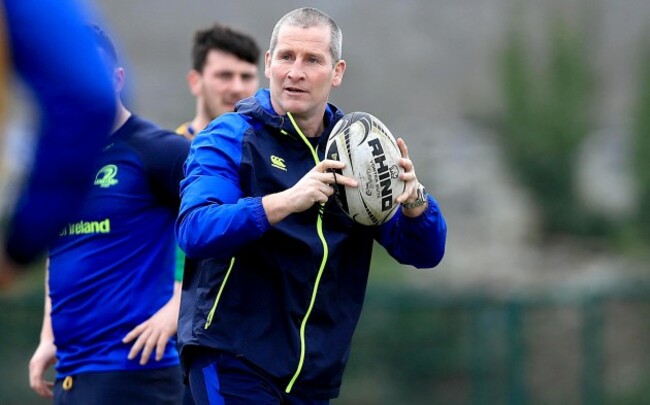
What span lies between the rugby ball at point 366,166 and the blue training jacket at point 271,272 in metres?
0.21

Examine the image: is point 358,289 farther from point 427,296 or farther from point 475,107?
point 475,107

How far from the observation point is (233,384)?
495cm

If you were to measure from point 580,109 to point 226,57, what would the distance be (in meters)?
28.3

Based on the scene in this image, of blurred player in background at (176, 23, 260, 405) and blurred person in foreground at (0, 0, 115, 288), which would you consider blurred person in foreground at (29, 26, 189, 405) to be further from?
blurred person in foreground at (0, 0, 115, 288)

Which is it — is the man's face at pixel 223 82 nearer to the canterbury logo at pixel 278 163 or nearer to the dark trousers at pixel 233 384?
the canterbury logo at pixel 278 163

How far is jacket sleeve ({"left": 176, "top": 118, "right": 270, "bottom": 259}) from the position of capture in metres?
4.64

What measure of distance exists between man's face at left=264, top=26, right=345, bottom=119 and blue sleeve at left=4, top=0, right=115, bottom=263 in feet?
7.81

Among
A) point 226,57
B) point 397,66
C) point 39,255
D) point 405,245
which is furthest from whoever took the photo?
point 397,66

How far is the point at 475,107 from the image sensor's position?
41.4 m

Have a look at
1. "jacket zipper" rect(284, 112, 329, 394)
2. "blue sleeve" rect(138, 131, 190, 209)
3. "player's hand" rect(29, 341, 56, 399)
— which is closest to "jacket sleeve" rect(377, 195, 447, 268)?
"jacket zipper" rect(284, 112, 329, 394)

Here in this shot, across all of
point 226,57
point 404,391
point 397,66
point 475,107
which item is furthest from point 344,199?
point 397,66

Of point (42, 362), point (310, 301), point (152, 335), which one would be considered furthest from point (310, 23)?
point (42, 362)

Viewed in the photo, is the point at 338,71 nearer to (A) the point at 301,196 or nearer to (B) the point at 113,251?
(A) the point at 301,196

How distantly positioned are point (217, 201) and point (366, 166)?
0.59m
